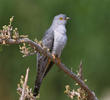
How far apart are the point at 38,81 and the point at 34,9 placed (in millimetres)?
5776

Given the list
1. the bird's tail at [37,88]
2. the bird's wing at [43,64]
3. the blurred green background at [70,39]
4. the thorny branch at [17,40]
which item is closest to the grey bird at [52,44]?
the bird's wing at [43,64]

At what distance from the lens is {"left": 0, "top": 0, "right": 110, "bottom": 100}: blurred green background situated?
8352 millimetres

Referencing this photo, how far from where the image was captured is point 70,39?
911 centimetres

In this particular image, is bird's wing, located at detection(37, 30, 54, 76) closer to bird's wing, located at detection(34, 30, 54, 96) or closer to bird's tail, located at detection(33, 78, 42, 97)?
bird's wing, located at detection(34, 30, 54, 96)

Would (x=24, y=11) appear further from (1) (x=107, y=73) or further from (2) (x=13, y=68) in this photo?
(1) (x=107, y=73)

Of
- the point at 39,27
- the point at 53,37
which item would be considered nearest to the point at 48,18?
the point at 39,27

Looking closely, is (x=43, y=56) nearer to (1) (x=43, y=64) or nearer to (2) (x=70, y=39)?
(1) (x=43, y=64)

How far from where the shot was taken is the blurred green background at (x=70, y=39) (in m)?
8.35

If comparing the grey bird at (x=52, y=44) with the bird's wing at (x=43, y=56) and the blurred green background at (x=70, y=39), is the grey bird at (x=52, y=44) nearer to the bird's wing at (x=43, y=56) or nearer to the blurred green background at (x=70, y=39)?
the bird's wing at (x=43, y=56)

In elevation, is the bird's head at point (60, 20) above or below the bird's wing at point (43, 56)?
above

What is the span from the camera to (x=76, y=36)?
9.02m

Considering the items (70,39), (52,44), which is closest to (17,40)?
(52,44)

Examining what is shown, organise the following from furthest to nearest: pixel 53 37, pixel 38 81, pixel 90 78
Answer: pixel 90 78, pixel 53 37, pixel 38 81

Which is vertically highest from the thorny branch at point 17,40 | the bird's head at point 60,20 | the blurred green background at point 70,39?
the thorny branch at point 17,40
